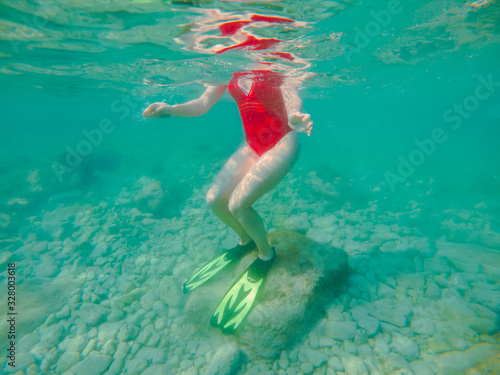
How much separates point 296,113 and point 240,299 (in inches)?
104

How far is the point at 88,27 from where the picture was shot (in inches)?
243

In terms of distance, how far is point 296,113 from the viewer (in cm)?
237

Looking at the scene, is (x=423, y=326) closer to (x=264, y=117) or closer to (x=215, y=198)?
(x=215, y=198)

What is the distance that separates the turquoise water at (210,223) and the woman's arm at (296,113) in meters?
2.63

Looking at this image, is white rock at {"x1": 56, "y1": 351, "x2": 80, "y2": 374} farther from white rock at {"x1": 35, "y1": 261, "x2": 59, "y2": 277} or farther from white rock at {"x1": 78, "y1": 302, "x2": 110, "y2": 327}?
white rock at {"x1": 35, "y1": 261, "x2": 59, "y2": 277}

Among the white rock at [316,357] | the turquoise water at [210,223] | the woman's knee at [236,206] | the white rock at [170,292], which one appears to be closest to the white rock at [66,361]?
the turquoise water at [210,223]

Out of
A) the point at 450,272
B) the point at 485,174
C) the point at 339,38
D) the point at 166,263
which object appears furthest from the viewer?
the point at 485,174

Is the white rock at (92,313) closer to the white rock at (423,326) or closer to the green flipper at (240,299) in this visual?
the green flipper at (240,299)

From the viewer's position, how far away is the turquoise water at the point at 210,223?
300 centimetres

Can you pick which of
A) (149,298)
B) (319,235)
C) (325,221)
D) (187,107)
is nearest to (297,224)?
(319,235)

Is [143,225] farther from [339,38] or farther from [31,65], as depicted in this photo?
[31,65]

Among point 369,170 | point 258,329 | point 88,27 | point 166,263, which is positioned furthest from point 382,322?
point 369,170

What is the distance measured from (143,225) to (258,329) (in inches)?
198

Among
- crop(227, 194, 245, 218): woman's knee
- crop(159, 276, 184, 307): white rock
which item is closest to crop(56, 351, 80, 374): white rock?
crop(159, 276, 184, 307): white rock
